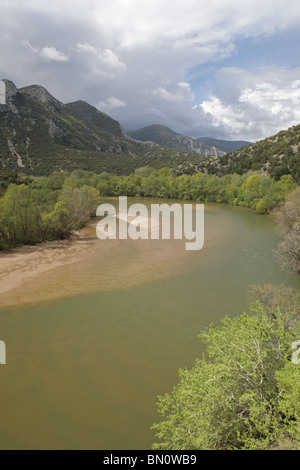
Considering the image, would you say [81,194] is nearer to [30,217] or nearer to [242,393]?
[30,217]

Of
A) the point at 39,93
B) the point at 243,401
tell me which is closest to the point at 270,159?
the point at 243,401

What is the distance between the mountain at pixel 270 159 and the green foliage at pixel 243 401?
61923mm

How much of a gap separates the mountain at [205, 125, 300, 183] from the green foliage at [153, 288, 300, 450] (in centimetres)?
6192

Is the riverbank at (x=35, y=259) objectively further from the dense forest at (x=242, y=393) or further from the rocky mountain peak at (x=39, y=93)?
the rocky mountain peak at (x=39, y=93)

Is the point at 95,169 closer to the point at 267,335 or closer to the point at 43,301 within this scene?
the point at 43,301

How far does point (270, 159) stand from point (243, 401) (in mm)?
74608

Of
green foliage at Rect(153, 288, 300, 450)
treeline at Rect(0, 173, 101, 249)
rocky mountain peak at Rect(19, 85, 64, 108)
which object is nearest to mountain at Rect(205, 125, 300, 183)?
treeline at Rect(0, 173, 101, 249)

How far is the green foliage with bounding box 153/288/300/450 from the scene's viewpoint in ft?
16.4

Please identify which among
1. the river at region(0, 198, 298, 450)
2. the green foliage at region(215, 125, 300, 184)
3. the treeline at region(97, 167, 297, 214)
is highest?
the green foliage at region(215, 125, 300, 184)

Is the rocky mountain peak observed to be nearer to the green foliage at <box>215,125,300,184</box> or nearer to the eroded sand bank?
the green foliage at <box>215,125,300,184</box>

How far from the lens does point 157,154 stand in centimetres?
13275

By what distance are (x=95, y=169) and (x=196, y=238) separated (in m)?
74.7

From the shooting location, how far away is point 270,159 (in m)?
69.0

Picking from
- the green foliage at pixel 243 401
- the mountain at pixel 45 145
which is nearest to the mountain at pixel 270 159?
the mountain at pixel 45 145
